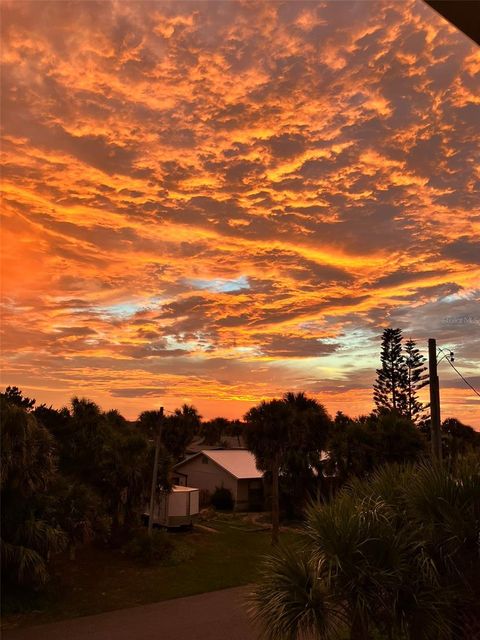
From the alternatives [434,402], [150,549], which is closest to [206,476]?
[150,549]

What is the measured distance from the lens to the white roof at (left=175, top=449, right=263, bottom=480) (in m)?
41.6

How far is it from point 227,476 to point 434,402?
97.4ft

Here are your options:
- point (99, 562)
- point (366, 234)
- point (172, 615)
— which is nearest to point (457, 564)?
point (172, 615)

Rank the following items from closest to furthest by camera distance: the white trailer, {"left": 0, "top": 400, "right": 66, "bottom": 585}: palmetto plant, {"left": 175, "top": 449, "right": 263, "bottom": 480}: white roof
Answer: {"left": 0, "top": 400, "right": 66, "bottom": 585}: palmetto plant
the white trailer
{"left": 175, "top": 449, "right": 263, "bottom": 480}: white roof

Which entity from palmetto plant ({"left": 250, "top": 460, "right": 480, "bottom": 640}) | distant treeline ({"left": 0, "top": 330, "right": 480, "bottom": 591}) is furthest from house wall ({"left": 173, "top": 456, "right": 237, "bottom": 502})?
palmetto plant ({"left": 250, "top": 460, "right": 480, "bottom": 640})

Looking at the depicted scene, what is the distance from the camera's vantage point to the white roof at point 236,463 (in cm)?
4162

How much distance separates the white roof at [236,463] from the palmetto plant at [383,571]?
33.5 m

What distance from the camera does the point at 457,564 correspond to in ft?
25.5

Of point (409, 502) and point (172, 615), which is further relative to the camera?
point (172, 615)

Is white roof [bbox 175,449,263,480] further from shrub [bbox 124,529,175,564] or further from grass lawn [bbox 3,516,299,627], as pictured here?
shrub [bbox 124,529,175,564]

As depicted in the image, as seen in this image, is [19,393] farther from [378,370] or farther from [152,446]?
[378,370]

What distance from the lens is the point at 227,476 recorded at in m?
42.2

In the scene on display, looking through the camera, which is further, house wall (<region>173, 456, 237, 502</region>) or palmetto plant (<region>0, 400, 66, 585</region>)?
house wall (<region>173, 456, 237, 502</region>)

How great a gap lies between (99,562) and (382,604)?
60.9ft
